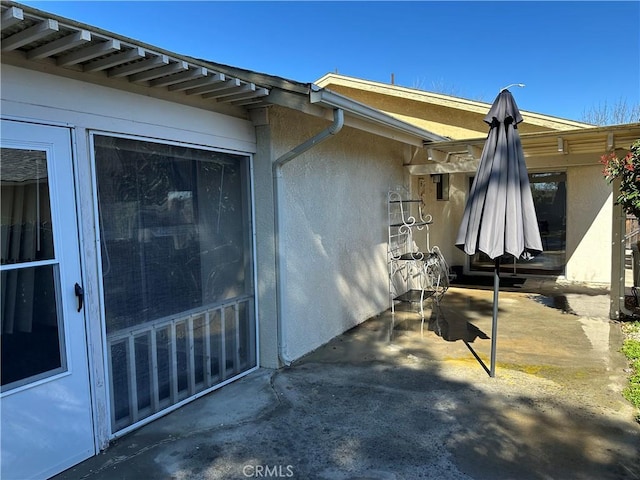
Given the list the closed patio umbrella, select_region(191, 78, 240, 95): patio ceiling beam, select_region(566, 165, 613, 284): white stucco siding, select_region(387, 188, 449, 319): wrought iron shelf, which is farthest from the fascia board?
select_region(566, 165, 613, 284): white stucco siding

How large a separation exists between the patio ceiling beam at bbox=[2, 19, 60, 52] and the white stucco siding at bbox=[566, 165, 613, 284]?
1011cm

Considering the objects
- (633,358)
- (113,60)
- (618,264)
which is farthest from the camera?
(618,264)

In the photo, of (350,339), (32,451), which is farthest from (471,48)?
(32,451)

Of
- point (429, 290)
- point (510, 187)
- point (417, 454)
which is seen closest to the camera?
point (417, 454)

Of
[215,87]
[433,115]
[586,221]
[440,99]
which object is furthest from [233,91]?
[586,221]

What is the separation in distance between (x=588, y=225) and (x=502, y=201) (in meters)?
6.79

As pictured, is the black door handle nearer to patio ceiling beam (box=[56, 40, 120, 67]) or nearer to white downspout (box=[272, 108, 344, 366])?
patio ceiling beam (box=[56, 40, 120, 67])

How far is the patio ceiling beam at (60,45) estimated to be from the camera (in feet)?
8.21

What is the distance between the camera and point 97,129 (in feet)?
10.3

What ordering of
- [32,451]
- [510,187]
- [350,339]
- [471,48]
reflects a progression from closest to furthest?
[32,451] → [510,187] → [350,339] → [471,48]

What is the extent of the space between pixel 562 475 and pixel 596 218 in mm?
8291

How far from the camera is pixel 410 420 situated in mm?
3619

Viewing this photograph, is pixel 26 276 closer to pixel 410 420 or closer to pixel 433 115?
pixel 410 420

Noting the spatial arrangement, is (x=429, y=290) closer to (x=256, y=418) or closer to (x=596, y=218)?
(x=596, y=218)
